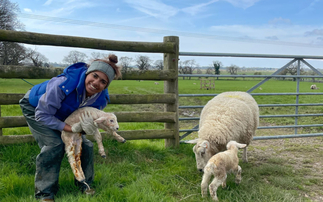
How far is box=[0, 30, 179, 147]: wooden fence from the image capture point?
3617 mm

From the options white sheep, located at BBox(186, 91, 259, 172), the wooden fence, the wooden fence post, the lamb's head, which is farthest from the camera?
the wooden fence post

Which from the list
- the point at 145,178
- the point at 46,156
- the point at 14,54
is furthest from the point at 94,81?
the point at 14,54

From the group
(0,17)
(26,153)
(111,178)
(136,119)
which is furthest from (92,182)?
(0,17)

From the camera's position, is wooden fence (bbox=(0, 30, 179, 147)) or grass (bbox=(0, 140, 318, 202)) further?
wooden fence (bbox=(0, 30, 179, 147))

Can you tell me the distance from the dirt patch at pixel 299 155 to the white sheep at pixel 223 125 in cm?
83

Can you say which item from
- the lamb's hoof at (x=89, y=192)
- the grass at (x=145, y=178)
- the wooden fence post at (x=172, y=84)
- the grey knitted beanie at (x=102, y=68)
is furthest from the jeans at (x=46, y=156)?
the wooden fence post at (x=172, y=84)

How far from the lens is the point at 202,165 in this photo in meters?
3.31

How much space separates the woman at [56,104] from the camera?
238cm

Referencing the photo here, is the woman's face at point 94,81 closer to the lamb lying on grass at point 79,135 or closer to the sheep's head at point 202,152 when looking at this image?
the lamb lying on grass at point 79,135

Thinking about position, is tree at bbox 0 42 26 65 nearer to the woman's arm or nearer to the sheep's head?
the woman's arm

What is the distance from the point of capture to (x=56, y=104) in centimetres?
238

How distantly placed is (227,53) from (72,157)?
158 inches

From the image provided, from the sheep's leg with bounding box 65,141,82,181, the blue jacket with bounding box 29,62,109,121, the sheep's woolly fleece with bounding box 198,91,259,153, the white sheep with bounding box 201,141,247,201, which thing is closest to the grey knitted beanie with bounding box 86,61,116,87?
the blue jacket with bounding box 29,62,109,121

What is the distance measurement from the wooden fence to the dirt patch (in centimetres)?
190
